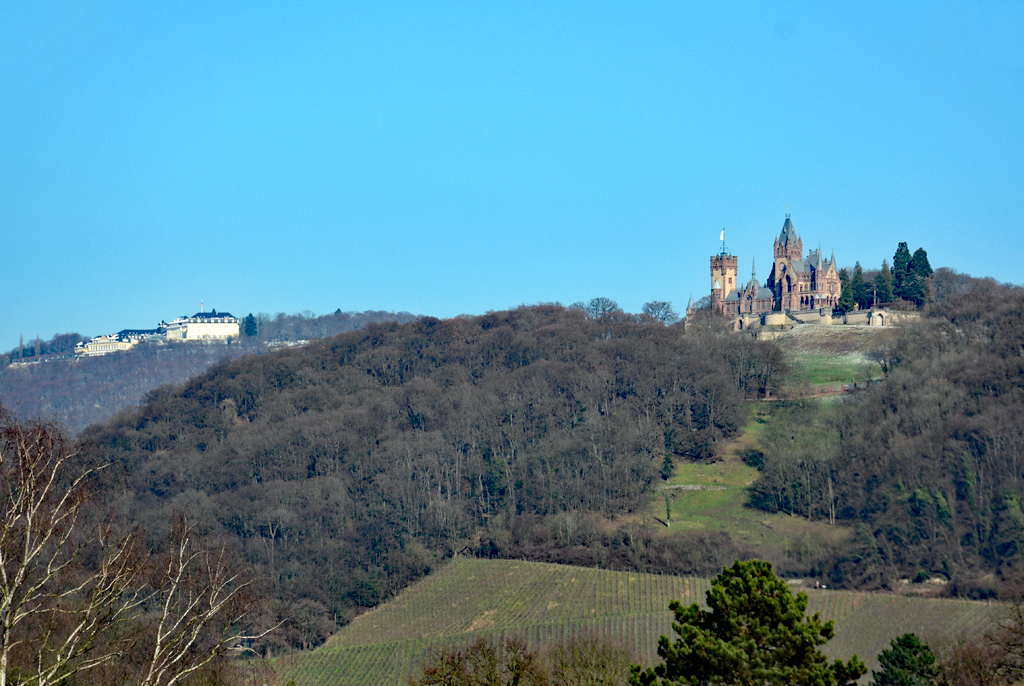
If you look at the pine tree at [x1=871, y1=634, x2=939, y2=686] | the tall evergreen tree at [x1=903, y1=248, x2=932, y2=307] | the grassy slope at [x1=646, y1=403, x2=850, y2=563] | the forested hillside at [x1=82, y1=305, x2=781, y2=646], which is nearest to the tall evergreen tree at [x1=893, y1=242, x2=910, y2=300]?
the tall evergreen tree at [x1=903, y1=248, x2=932, y2=307]

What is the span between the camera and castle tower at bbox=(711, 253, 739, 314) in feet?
420

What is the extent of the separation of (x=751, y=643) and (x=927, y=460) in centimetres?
5325

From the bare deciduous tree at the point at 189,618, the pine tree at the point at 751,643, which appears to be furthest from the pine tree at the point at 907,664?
the bare deciduous tree at the point at 189,618

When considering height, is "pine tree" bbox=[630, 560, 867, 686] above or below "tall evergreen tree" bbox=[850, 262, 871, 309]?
below

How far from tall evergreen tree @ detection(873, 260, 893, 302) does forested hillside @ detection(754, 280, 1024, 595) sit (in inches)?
664

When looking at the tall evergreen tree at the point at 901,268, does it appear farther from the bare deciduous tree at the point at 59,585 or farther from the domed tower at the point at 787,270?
the bare deciduous tree at the point at 59,585

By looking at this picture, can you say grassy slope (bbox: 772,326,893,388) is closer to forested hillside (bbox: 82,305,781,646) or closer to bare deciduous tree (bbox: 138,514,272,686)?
forested hillside (bbox: 82,305,781,646)

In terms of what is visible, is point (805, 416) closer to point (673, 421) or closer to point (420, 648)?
point (673, 421)

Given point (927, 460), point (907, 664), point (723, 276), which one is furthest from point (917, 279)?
point (907, 664)

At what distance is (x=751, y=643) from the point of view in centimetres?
2080

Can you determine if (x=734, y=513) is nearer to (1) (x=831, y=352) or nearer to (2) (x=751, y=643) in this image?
(1) (x=831, y=352)

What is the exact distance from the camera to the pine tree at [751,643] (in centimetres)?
2045

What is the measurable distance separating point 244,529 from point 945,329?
2485 inches

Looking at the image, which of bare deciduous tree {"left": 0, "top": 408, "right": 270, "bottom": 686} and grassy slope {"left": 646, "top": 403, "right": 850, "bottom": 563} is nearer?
bare deciduous tree {"left": 0, "top": 408, "right": 270, "bottom": 686}
